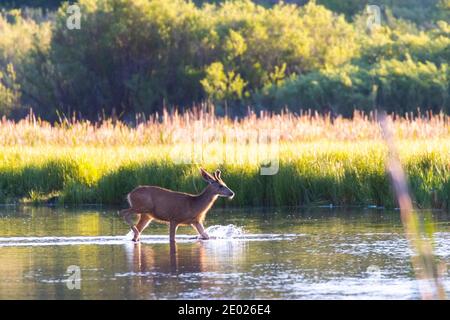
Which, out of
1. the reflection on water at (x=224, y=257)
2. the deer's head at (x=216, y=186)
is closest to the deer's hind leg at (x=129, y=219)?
the reflection on water at (x=224, y=257)

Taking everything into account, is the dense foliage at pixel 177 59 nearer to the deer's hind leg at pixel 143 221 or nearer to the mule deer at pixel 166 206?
the deer's hind leg at pixel 143 221

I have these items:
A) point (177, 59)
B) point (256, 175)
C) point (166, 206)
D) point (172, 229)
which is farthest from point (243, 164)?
point (177, 59)

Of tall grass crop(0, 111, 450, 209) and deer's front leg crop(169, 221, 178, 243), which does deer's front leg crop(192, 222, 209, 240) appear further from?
tall grass crop(0, 111, 450, 209)

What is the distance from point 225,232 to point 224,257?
211 centimetres

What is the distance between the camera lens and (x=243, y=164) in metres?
20.5

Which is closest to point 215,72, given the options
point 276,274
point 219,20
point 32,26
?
point 219,20

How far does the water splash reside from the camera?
15.3m

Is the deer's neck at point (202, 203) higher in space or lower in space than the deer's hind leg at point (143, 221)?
higher

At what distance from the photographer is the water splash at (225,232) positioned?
603 inches

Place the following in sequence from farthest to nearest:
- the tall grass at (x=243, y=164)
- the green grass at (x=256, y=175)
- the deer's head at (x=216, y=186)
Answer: the tall grass at (x=243, y=164) < the green grass at (x=256, y=175) < the deer's head at (x=216, y=186)

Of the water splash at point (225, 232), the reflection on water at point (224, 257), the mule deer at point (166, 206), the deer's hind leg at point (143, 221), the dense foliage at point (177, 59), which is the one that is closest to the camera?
the reflection on water at point (224, 257)

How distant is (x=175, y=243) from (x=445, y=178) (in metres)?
5.80

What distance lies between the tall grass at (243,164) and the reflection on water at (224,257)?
156 cm

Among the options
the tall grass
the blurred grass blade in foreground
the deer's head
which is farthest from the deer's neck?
the tall grass
